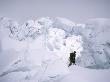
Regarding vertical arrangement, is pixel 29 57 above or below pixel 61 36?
below

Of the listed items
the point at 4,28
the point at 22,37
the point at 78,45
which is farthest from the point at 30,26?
the point at 78,45

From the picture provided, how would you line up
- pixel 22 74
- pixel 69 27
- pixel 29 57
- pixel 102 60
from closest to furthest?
pixel 22 74 → pixel 29 57 → pixel 102 60 → pixel 69 27

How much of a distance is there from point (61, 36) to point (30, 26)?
1952 centimetres

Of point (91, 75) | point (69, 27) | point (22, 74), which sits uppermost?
point (69, 27)

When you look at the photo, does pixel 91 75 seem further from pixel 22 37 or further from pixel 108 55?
pixel 22 37

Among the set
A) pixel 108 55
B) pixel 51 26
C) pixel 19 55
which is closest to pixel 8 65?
pixel 19 55

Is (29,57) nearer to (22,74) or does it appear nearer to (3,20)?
(22,74)

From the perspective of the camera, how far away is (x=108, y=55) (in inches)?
3334

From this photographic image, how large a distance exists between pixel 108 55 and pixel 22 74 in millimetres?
A: 48001

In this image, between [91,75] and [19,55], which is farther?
[19,55]

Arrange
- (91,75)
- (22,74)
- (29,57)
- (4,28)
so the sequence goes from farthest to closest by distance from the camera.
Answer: (4,28), (29,57), (22,74), (91,75)

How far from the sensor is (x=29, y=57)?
71375 millimetres

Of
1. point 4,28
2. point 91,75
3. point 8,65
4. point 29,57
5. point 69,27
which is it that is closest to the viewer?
point 91,75

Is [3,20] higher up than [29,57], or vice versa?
[3,20]
